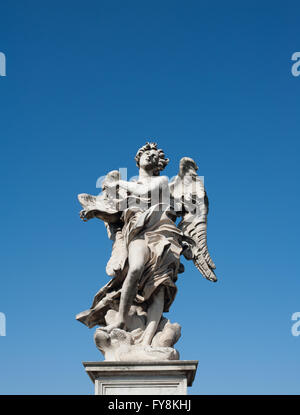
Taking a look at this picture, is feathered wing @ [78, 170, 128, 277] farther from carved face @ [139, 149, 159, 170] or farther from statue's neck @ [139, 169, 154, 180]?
carved face @ [139, 149, 159, 170]

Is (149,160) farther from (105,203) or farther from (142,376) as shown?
(142,376)

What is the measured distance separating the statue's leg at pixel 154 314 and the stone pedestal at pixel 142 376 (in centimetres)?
54

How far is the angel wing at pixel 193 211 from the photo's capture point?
900 cm

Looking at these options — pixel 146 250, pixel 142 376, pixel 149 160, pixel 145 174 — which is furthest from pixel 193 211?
pixel 142 376

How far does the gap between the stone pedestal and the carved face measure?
3066 millimetres

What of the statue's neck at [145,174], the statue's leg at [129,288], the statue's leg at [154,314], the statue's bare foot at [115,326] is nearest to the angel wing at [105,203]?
the statue's neck at [145,174]

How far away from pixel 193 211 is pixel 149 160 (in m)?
1.03

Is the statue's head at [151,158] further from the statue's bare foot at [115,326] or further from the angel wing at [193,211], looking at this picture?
the statue's bare foot at [115,326]

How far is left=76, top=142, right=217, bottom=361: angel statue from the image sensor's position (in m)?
8.20

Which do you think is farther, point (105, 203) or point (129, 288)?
point (105, 203)

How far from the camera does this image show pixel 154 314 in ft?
27.7

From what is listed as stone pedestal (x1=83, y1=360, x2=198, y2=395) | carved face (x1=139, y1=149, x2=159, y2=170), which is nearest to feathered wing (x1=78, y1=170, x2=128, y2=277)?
carved face (x1=139, y1=149, x2=159, y2=170)
